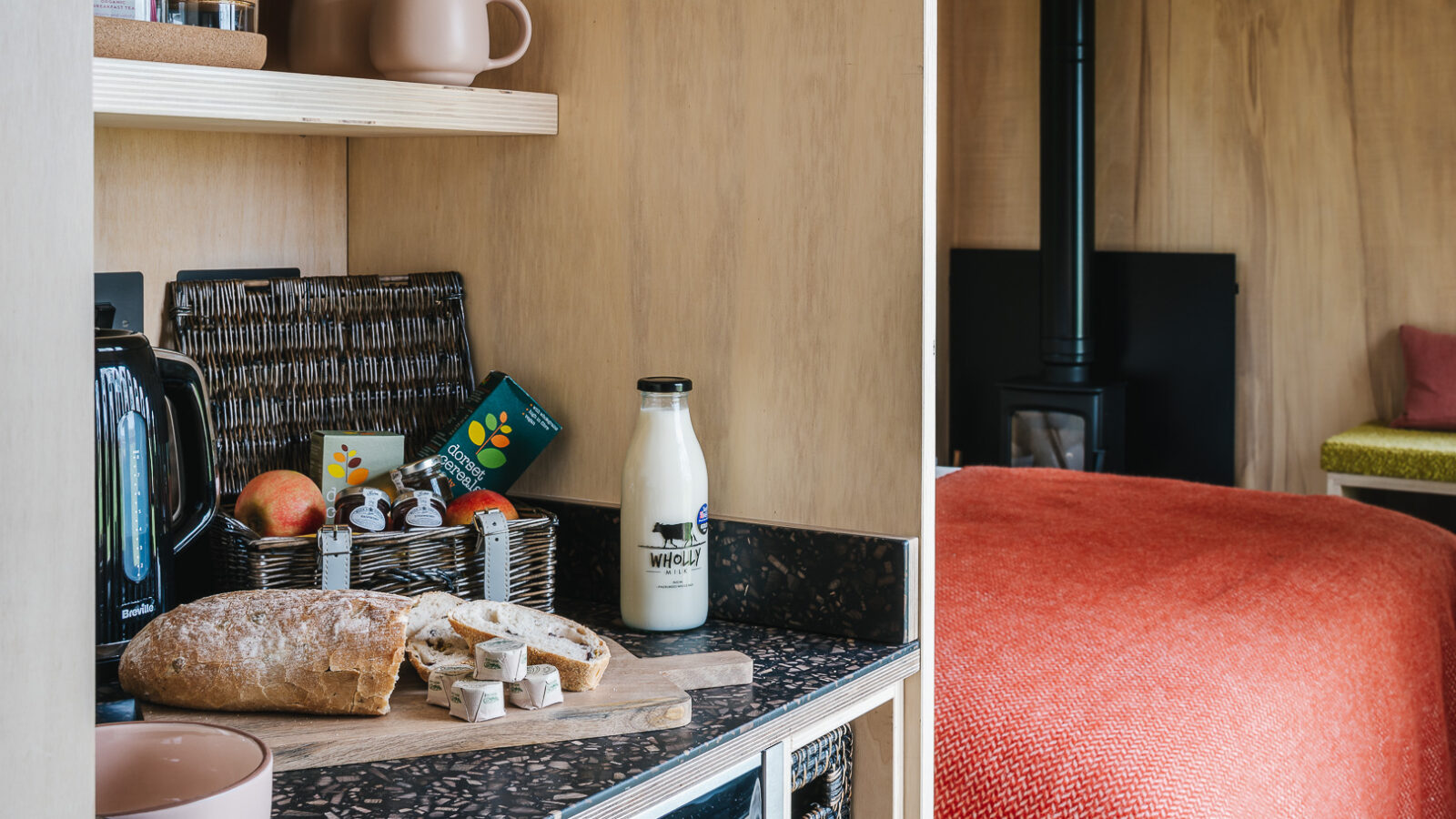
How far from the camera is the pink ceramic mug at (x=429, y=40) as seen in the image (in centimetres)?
109

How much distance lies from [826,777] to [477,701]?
34 cm

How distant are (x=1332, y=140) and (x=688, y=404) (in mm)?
3897

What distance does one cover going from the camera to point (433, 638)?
3.19ft

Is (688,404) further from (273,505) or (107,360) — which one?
(107,360)

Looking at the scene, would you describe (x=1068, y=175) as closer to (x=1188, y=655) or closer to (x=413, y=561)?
(x=1188, y=655)

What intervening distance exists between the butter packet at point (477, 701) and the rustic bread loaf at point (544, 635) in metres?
0.05

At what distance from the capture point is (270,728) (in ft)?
2.77

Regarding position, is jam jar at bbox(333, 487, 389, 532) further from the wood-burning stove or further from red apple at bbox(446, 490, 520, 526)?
the wood-burning stove

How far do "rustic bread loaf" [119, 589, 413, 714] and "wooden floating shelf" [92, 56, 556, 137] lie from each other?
344 millimetres

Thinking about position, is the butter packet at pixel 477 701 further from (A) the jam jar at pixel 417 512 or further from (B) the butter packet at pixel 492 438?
(B) the butter packet at pixel 492 438
